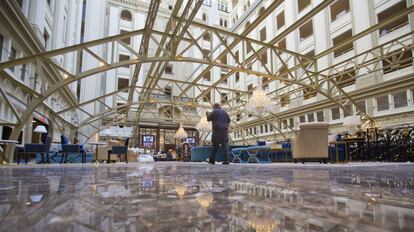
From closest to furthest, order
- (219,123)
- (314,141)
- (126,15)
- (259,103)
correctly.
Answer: (219,123) → (314,141) → (259,103) → (126,15)

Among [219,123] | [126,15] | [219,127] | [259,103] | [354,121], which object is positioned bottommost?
[219,127]

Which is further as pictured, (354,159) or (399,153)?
(354,159)

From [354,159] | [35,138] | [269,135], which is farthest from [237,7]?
[35,138]

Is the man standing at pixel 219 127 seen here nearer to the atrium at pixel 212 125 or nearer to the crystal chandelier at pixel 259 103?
the atrium at pixel 212 125

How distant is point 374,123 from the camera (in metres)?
13.2

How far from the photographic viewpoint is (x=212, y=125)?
7824mm

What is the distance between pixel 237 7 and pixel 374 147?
19.2 metres

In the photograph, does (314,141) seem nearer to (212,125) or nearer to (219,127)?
(219,127)

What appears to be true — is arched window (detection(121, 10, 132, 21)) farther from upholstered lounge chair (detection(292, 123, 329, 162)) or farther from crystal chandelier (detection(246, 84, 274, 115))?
upholstered lounge chair (detection(292, 123, 329, 162))

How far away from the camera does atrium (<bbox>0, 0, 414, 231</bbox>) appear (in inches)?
35.4

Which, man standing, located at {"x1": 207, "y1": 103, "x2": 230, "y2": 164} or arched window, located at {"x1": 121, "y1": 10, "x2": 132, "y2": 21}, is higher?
arched window, located at {"x1": 121, "y1": 10, "x2": 132, "y2": 21}

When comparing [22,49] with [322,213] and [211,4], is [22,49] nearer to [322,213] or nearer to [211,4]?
[322,213]

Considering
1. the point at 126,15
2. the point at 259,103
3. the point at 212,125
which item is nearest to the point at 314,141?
the point at 259,103

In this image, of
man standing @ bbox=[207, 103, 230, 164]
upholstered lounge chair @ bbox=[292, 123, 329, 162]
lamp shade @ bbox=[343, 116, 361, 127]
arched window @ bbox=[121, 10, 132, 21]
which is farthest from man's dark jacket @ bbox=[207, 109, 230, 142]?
arched window @ bbox=[121, 10, 132, 21]
